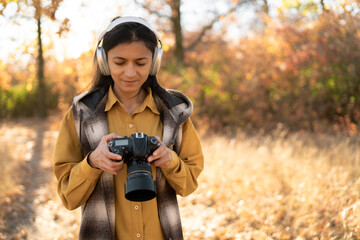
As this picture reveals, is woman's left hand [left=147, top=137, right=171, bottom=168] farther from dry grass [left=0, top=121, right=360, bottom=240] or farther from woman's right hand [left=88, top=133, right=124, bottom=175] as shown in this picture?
dry grass [left=0, top=121, right=360, bottom=240]

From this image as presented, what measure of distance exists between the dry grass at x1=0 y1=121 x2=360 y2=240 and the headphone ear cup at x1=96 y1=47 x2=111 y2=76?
2.53 metres

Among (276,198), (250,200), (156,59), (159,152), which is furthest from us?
(250,200)

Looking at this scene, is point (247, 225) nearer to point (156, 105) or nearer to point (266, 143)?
point (156, 105)

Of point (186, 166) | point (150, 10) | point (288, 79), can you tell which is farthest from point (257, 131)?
point (186, 166)

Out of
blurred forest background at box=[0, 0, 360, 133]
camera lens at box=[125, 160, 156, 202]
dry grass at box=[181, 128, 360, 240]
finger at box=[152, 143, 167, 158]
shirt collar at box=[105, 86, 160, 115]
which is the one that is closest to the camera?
camera lens at box=[125, 160, 156, 202]

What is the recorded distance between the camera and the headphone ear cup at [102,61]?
1.79 meters

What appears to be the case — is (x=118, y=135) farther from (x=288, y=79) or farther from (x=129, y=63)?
(x=288, y=79)

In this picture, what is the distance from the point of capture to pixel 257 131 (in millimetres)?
9000

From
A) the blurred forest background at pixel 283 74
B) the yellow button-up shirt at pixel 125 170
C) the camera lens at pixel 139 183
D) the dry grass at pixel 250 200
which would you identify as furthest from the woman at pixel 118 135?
the blurred forest background at pixel 283 74

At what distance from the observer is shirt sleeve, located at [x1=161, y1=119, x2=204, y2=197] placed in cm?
171

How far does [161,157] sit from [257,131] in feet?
25.2

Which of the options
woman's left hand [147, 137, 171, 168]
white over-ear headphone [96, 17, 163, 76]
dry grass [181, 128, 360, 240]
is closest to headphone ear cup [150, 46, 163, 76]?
white over-ear headphone [96, 17, 163, 76]

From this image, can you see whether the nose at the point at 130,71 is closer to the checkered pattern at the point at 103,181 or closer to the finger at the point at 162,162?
the checkered pattern at the point at 103,181

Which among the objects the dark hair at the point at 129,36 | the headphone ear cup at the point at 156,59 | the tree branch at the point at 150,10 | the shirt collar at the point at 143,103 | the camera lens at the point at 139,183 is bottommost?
the camera lens at the point at 139,183
